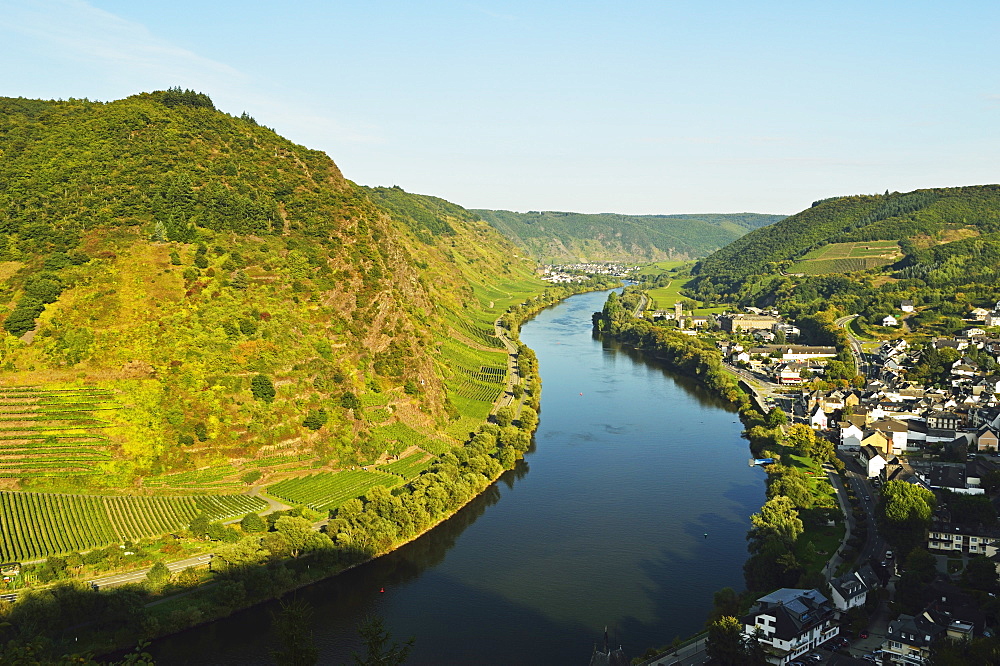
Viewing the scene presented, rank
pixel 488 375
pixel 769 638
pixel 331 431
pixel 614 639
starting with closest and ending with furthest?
pixel 769 638
pixel 614 639
pixel 331 431
pixel 488 375

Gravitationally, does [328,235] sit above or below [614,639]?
above

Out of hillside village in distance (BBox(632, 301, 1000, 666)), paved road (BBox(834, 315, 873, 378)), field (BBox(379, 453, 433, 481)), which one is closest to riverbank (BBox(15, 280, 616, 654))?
field (BBox(379, 453, 433, 481))

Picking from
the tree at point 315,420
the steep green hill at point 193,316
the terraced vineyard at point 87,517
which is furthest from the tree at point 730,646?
the tree at point 315,420

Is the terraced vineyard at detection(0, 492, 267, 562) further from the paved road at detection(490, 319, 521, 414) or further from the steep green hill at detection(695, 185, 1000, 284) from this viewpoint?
the steep green hill at detection(695, 185, 1000, 284)

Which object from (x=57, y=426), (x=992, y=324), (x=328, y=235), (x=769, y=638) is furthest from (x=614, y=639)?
(x=992, y=324)

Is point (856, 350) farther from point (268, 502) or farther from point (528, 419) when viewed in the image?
point (268, 502)

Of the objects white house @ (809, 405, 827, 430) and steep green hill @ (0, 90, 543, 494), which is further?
white house @ (809, 405, 827, 430)

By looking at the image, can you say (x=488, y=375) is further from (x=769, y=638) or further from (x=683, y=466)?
(x=769, y=638)

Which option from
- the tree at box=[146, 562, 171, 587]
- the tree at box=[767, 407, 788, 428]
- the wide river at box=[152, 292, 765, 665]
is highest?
the tree at box=[767, 407, 788, 428]
